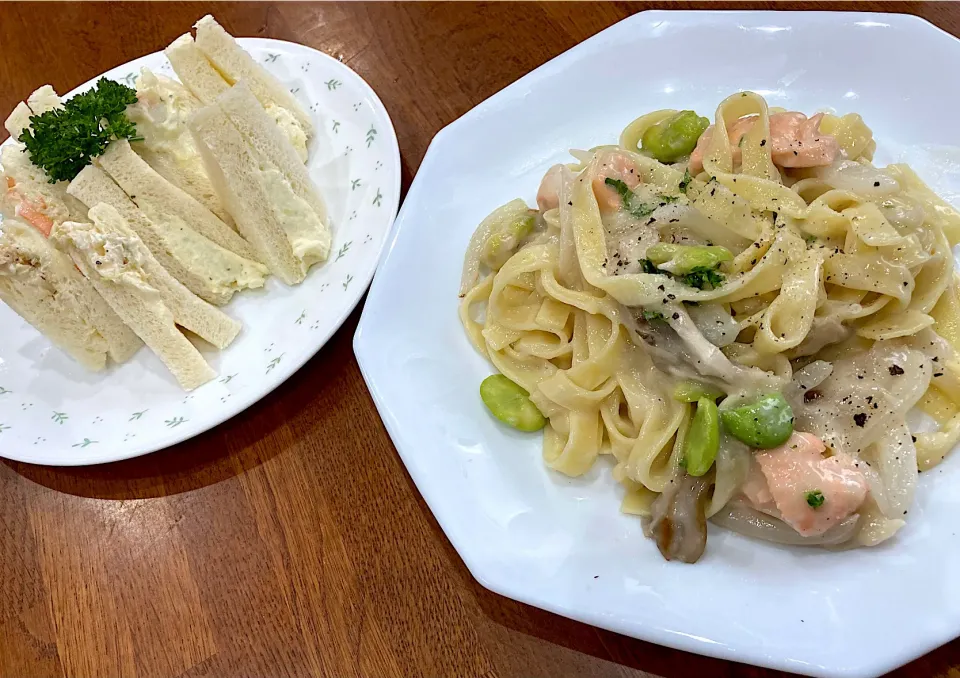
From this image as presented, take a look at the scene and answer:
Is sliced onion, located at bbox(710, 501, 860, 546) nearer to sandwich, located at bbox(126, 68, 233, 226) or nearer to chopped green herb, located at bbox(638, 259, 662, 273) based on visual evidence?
chopped green herb, located at bbox(638, 259, 662, 273)

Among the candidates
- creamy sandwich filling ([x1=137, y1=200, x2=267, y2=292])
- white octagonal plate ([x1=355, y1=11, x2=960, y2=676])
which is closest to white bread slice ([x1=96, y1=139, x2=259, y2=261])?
creamy sandwich filling ([x1=137, y1=200, x2=267, y2=292])

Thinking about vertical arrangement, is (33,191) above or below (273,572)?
above

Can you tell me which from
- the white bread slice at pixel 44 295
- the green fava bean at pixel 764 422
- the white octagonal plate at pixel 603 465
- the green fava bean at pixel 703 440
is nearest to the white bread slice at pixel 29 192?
the white bread slice at pixel 44 295

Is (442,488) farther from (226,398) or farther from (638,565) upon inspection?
(226,398)

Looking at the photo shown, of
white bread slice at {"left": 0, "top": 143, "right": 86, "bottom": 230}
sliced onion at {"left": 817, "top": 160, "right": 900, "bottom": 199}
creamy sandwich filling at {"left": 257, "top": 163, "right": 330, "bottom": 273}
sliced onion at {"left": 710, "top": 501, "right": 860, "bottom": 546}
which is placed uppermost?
white bread slice at {"left": 0, "top": 143, "right": 86, "bottom": 230}

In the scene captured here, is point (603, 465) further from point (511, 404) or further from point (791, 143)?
point (791, 143)

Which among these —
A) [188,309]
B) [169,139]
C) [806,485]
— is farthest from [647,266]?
[169,139]
